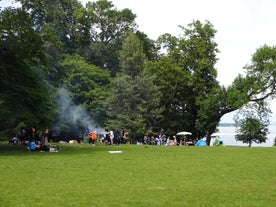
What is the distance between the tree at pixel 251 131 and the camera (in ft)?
210

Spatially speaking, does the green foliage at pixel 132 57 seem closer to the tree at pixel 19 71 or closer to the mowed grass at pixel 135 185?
the tree at pixel 19 71

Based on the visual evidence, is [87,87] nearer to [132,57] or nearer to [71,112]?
[71,112]

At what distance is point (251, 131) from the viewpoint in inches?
2645

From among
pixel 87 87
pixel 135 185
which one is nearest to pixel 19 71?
pixel 135 185

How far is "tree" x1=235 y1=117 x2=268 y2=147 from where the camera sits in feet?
210

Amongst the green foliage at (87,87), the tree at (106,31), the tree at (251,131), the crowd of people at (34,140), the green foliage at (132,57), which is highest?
the tree at (106,31)

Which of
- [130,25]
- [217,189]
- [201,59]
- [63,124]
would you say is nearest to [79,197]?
[217,189]

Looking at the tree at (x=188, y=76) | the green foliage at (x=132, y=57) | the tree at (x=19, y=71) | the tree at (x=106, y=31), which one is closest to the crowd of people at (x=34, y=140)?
the tree at (x=19, y=71)

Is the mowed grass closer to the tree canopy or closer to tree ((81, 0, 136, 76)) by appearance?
the tree canopy

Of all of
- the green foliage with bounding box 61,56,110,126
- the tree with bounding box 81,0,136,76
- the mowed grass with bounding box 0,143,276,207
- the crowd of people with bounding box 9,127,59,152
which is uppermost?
the tree with bounding box 81,0,136,76

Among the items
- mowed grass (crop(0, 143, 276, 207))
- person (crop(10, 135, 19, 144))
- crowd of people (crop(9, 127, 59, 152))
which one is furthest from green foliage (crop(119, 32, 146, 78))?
mowed grass (crop(0, 143, 276, 207))

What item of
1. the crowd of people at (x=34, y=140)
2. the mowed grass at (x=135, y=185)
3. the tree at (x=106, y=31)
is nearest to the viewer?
the mowed grass at (x=135, y=185)

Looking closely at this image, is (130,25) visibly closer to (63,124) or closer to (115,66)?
(115,66)

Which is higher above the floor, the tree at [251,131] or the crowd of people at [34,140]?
the tree at [251,131]
